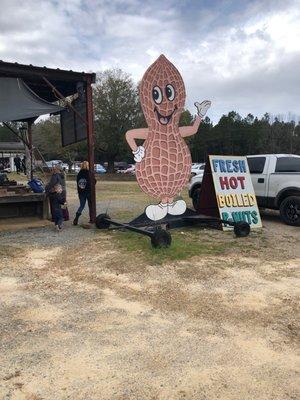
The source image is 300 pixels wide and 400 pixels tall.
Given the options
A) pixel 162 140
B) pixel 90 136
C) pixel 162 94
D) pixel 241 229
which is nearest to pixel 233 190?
pixel 241 229

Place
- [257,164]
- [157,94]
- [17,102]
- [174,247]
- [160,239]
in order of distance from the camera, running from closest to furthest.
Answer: [160,239]
[174,247]
[157,94]
[17,102]
[257,164]

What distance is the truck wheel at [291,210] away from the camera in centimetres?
1060

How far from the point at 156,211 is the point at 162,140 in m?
1.49

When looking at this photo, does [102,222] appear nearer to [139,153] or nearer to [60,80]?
[139,153]

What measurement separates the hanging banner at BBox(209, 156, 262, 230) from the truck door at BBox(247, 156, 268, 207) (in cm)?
122

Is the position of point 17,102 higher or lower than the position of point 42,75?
lower

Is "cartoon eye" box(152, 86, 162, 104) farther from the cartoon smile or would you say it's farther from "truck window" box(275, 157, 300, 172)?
"truck window" box(275, 157, 300, 172)

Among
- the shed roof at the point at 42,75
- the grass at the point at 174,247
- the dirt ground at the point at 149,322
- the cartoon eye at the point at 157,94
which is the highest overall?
the shed roof at the point at 42,75

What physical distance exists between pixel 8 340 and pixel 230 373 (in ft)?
6.85

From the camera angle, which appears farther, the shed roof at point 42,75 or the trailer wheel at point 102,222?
the trailer wheel at point 102,222

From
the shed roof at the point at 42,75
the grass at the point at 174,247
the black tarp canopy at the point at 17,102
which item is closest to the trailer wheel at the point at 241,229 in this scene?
the grass at the point at 174,247

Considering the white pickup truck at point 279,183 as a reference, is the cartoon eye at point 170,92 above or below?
above

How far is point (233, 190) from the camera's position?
398 inches

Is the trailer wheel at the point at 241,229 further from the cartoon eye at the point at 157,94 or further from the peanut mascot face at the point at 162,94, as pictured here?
the cartoon eye at the point at 157,94
